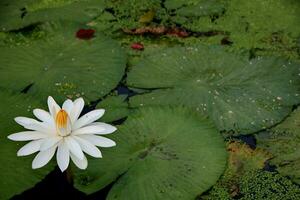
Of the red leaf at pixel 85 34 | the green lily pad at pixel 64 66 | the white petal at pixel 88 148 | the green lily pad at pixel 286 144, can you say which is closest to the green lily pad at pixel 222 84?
the green lily pad at pixel 286 144

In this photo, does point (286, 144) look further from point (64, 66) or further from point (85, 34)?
point (85, 34)

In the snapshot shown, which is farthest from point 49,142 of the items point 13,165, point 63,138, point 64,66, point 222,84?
point 222,84

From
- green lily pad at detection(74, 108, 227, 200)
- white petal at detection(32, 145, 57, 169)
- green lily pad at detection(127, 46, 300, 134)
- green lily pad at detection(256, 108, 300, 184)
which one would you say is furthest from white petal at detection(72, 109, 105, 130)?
green lily pad at detection(256, 108, 300, 184)

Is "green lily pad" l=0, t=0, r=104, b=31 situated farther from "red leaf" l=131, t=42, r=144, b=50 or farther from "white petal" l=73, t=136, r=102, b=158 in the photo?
"white petal" l=73, t=136, r=102, b=158

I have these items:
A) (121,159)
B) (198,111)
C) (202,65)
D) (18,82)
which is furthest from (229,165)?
(18,82)

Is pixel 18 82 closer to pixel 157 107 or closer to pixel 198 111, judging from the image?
pixel 157 107
